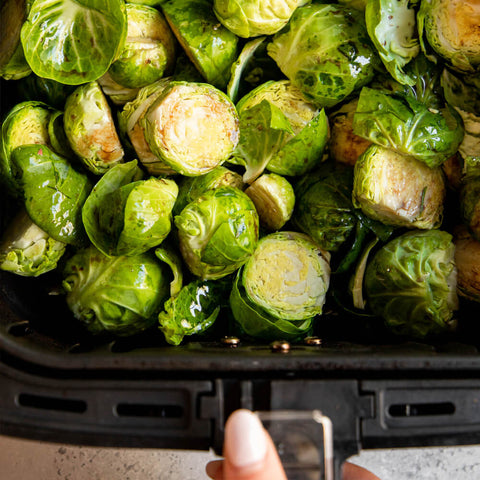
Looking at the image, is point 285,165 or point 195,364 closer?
point 195,364

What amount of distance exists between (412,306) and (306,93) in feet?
1.79

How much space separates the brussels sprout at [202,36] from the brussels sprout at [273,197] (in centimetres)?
28

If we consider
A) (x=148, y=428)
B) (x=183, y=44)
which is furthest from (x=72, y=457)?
(x=183, y=44)

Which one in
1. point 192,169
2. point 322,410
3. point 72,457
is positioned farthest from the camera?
point 72,457

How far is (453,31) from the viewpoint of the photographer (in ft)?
3.66

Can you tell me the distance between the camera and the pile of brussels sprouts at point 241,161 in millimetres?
1117

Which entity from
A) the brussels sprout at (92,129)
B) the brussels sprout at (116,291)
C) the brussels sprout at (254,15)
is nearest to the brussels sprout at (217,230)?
the brussels sprout at (116,291)

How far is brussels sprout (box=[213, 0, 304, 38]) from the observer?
1.11 metres

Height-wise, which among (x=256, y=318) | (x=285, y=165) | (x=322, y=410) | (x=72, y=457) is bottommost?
(x=72, y=457)

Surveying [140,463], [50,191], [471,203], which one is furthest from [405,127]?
[140,463]

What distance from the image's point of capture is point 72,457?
139cm

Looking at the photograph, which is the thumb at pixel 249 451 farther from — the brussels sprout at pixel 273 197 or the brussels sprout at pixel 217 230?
the brussels sprout at pixel 273 197

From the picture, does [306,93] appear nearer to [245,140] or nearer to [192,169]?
[245,140]

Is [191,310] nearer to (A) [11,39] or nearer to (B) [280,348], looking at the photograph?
(B) [280,348]
